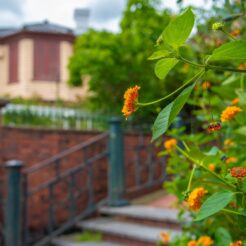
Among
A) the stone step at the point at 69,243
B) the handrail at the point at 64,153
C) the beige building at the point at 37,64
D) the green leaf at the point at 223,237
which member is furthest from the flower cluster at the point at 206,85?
the beige building at the point at 37,64

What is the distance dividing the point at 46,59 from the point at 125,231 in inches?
747

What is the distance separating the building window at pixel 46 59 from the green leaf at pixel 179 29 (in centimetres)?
2255

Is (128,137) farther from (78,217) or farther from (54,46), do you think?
(54,46)

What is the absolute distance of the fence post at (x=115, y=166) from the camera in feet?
22.2

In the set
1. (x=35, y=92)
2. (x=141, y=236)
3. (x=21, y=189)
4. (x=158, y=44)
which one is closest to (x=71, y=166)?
(x=21, y=189)

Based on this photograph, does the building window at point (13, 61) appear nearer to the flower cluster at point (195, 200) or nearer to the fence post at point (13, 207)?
the fence post at point (13, 207)

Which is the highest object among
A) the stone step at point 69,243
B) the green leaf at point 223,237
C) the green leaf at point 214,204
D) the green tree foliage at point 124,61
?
the green tree foliage at point 124,61

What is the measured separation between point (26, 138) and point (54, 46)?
17.7 metres

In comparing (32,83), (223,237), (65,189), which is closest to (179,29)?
(223,237)

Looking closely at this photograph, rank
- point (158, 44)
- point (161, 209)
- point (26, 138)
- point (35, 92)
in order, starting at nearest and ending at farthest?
point (158, 44)
point (161, 209)
point (26, 138)
point (35, 92)

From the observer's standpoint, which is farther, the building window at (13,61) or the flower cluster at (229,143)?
the building window at (13,61)

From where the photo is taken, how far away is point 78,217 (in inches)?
264

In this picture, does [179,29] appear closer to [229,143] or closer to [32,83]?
[229,143]

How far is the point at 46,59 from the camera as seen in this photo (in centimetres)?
2403
